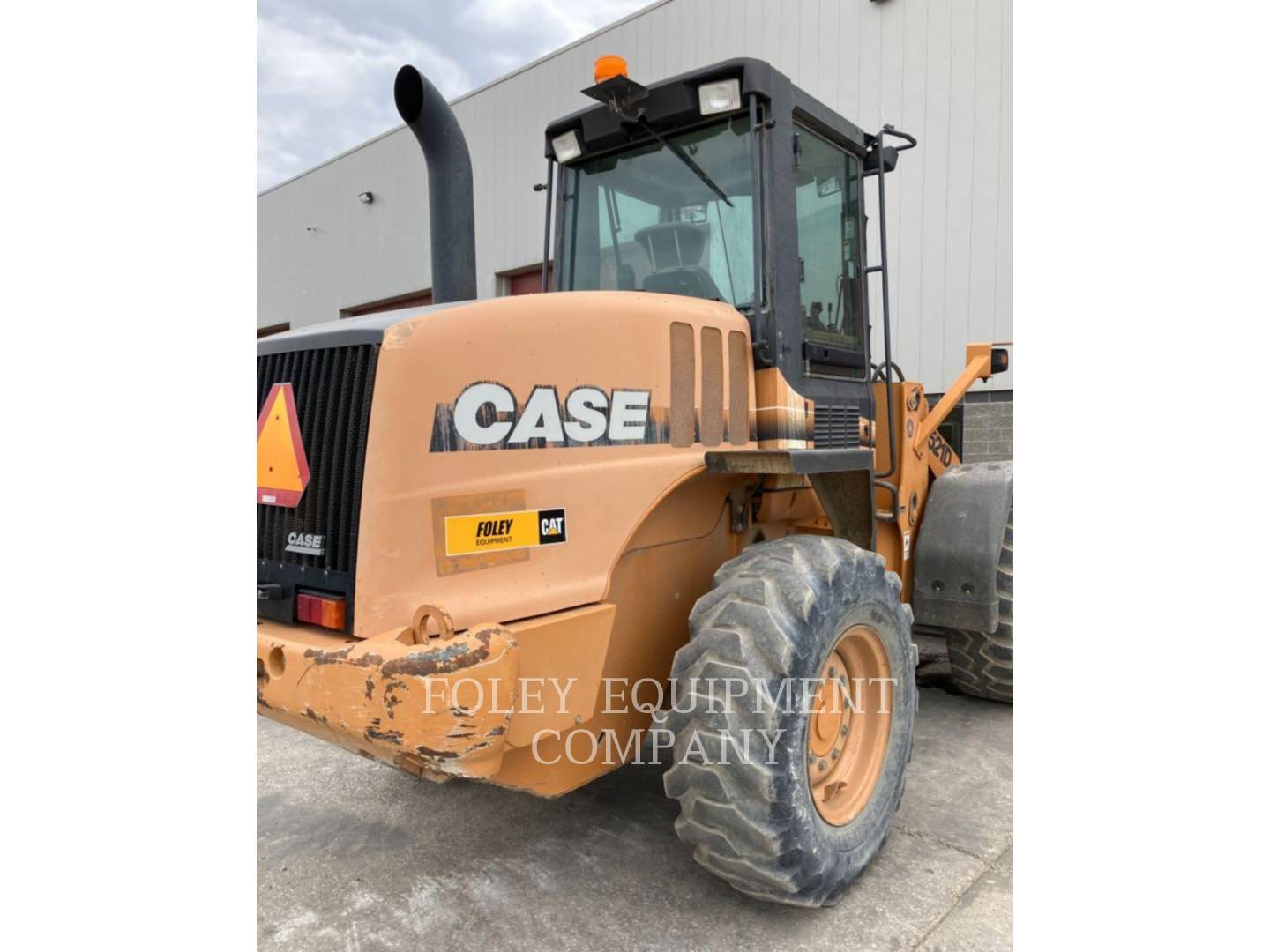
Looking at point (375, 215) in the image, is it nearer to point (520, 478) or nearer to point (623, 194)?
point (623, 194)

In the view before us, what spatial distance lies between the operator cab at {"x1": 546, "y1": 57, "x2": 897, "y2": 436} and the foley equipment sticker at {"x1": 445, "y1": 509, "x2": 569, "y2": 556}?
1150 millimetres

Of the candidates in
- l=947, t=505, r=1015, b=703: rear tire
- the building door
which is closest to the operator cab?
l=947, t=505, r=1015, b=703: rear tire

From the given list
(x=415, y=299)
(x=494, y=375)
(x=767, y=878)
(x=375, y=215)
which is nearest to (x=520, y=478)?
(x=494, y=375)

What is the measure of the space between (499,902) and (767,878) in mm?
921

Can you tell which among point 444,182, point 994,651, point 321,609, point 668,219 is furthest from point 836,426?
point 321,609

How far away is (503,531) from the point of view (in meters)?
2.26

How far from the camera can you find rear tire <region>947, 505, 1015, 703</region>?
434cm

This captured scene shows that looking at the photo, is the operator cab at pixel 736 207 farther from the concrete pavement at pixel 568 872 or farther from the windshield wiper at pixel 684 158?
the concrete pavement at pixel 568 872

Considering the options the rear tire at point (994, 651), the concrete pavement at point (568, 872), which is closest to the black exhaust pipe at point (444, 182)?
the concrete pavement at point (568, 872)

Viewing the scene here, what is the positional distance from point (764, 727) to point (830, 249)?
221cm

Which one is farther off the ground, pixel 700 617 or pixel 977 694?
pixel 700 617

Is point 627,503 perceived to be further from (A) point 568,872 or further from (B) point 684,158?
(B) point 684,158

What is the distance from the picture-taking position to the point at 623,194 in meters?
3.58

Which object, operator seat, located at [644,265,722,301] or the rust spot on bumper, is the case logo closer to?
the rust spot on bumper
